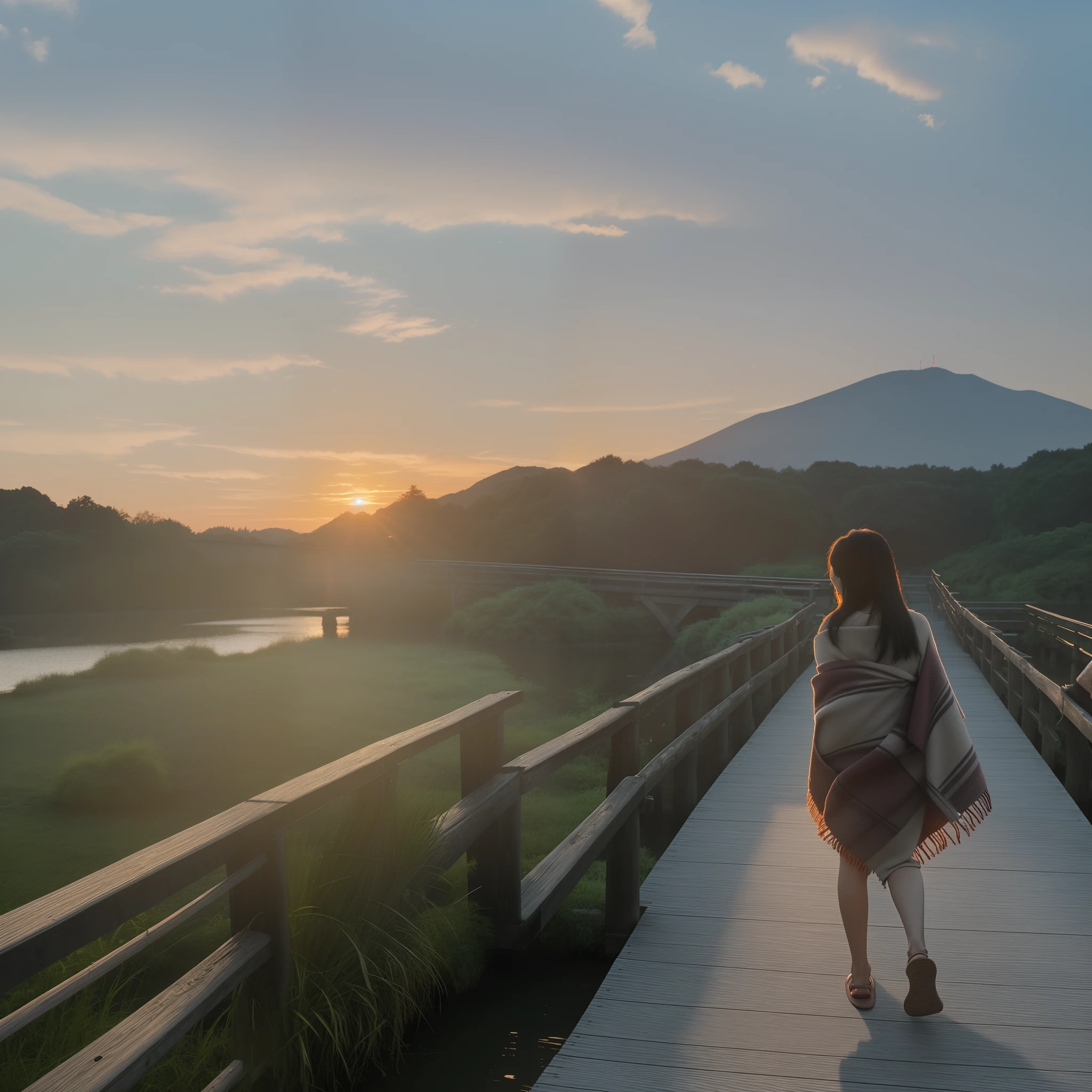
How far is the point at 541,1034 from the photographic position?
3.65 metres

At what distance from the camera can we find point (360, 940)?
3.02 meters

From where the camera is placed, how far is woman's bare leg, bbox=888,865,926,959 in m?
3.27

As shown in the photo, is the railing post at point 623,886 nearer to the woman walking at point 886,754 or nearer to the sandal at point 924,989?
the woman walking at point 886,754

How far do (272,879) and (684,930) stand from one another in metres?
2.36

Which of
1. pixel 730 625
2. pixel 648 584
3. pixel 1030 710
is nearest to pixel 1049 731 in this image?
pixel 1030 710

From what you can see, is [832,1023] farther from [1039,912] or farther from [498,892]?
[1039,912]

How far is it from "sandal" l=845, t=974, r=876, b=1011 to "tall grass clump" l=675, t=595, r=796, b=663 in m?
23.9

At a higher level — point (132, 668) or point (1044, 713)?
point (1044, 713)

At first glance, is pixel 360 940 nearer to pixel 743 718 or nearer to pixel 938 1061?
pixel 938 1061

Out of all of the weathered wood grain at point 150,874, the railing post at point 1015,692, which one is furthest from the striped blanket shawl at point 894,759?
the railing post at point 1015,692

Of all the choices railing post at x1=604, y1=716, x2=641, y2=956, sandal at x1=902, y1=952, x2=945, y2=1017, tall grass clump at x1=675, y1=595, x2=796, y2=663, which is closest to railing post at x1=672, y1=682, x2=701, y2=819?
railing post at x1=604, y1=716, x2=641, y2=956

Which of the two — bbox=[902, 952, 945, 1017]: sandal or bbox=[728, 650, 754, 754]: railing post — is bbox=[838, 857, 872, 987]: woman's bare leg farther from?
bbox=[728, 650, 754, 754]: railing post

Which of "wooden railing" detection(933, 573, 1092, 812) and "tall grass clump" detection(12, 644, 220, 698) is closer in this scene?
"wooden railing" detection(933, 573, 1092, 812)

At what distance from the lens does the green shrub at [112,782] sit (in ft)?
71.2
